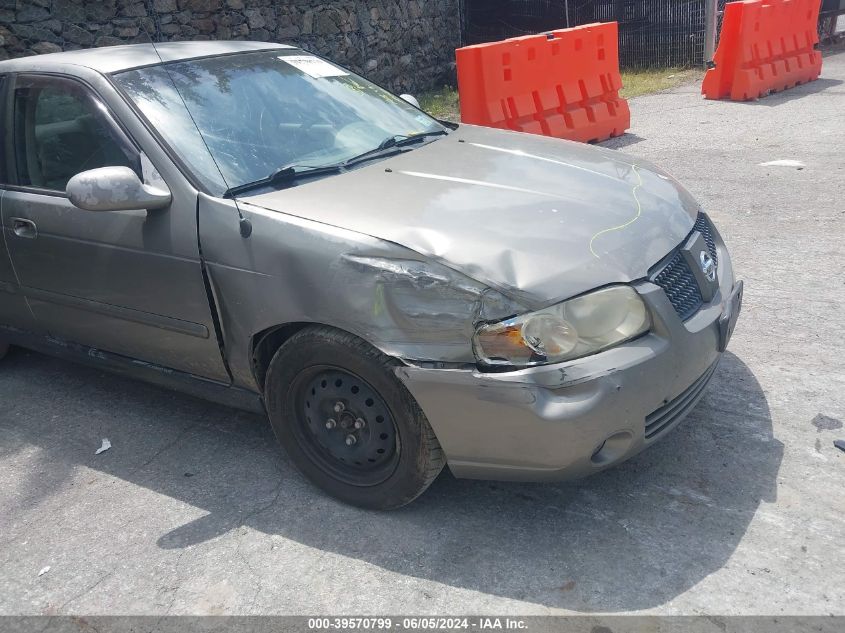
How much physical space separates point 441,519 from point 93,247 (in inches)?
75.8

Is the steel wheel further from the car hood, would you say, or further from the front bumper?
the car hood

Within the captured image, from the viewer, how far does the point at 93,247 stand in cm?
375

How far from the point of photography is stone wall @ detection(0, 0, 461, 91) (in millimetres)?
9141

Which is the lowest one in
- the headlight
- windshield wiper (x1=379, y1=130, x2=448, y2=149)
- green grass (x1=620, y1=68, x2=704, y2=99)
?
green grass (x1=620, y1=68, x2=704, y2=99)

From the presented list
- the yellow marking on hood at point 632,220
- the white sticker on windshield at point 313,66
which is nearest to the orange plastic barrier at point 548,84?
the white sticker on windshield at point 313,66

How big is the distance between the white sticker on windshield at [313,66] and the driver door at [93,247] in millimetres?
1058

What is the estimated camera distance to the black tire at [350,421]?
9.93 feet

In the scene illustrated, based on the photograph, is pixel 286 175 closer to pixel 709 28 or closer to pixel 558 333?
pixel 558 333

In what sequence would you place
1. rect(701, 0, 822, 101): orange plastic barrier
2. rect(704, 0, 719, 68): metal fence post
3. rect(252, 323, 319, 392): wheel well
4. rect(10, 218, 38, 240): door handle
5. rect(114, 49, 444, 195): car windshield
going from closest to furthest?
rect(252, 323, 319, 392): wheel well < rect(114, 49, 444, 195): car windshield < rect(10, 218, 38, 240): door handle < rect(701, 0, 822, 101): orange plastic barrier < rect(704, 0, 719, 68): metal fence post

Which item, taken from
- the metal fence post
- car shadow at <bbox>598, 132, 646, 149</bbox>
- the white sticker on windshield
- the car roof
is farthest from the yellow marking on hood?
the metal fence post

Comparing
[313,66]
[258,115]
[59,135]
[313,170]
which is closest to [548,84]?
[313,66]

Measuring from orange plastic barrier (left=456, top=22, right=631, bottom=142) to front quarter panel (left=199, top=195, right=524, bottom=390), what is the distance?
217 inches

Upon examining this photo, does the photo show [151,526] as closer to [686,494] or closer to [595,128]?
[686,494]

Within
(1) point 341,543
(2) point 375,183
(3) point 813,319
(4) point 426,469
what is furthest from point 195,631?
(3) point 813,319
